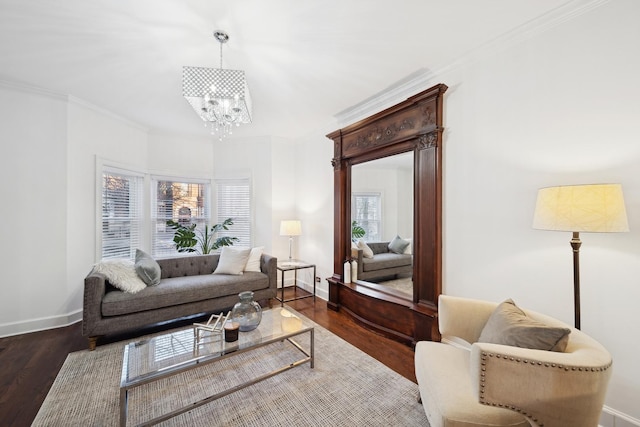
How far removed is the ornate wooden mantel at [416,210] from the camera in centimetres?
251

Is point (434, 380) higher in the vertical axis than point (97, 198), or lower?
lower

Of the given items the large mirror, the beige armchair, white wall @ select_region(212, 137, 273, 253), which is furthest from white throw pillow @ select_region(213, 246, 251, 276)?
the beige armchair

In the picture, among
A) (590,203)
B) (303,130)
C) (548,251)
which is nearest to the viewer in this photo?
(590,203)

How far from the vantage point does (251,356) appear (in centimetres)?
246

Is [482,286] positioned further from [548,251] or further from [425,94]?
[425,94]

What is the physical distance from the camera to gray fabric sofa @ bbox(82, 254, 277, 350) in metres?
2.56

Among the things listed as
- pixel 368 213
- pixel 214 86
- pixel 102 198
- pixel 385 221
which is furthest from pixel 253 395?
pixel 102 198

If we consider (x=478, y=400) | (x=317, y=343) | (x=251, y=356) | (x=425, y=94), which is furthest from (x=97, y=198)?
(x=478, y=400)

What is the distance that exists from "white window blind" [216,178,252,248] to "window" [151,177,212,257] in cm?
24

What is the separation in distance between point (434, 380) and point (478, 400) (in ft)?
0.86

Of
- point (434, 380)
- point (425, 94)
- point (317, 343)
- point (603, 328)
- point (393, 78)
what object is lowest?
point (317, 343)

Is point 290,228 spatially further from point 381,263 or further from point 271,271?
point 381,263

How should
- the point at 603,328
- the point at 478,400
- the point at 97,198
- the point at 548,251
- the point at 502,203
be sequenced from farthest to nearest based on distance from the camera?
the point at 97,198 → the point at 502,203 → the point at 548,251 → the point at 603,328 → the point at 478,400

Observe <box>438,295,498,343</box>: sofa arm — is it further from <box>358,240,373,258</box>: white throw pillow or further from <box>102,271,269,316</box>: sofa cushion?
<box>102,271,269,316</box>: sofa cushion
